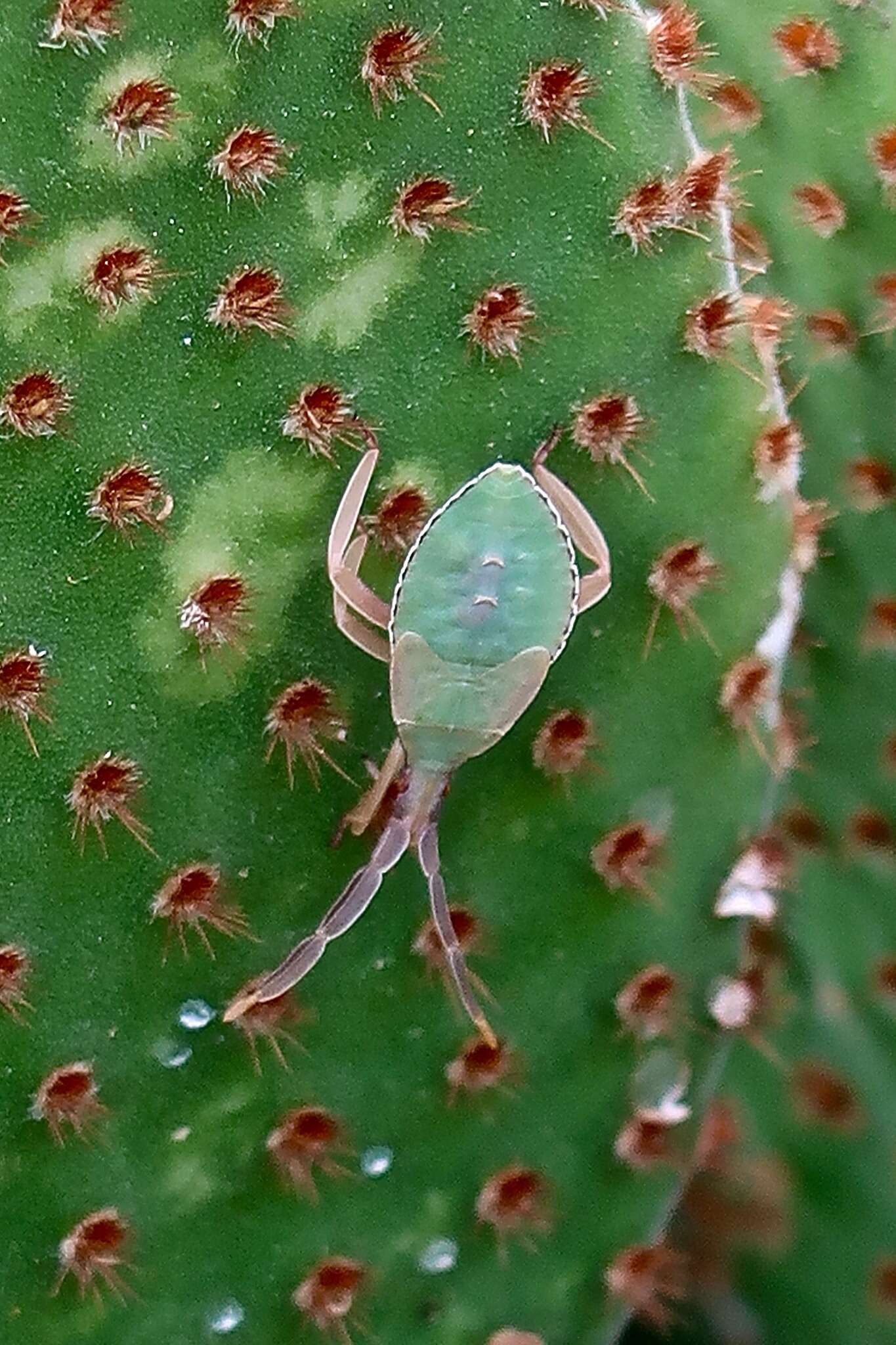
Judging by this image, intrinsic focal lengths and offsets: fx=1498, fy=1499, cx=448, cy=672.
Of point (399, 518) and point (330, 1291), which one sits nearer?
point (399, 518)

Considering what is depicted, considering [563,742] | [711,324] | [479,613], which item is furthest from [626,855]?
[711,324]

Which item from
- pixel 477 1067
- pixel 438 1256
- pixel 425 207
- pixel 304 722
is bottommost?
pixel 438 1256

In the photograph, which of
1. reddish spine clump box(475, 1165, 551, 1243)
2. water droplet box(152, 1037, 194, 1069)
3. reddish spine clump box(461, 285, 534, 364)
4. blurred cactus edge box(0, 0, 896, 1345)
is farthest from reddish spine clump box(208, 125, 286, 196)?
reddish spine clump box(475, 1165, 551, 1243)

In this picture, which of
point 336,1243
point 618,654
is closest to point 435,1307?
point 336,1243

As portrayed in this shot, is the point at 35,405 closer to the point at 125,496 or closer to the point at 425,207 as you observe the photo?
the point at 125,496

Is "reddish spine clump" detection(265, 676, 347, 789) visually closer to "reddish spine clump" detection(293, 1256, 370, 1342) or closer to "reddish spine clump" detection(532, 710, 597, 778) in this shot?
"reddish spine clump" detection(532, 710, 597, 778)

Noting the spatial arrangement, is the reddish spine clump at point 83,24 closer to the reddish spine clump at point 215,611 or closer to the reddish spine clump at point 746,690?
the reddish spine clump at point 215,611
